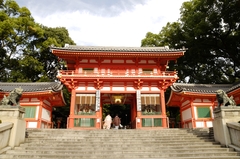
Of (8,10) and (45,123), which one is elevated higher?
(8,10)

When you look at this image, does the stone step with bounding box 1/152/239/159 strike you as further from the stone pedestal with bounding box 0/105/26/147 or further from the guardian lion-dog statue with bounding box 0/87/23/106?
the guardian lion-dog statue with bounding box 0/87/23/106

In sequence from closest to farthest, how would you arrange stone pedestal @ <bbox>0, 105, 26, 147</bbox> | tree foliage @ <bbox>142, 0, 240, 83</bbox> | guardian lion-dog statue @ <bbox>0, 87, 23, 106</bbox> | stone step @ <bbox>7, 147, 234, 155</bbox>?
stone step @ <bbox>7, 147, 234, 155</bbox> < stone pedestal @ <bbox>0, 105, 26, 147</bbox> < guardian lion-dog statue @ <bbox>0, 87, 23, 106</bbox> < tree foliage @ <bbox>142, 0, 240, 83</bbox>

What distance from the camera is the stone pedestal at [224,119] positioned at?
28.8ft

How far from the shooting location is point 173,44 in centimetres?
2836

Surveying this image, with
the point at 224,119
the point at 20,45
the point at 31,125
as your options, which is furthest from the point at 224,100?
the point at 20,45

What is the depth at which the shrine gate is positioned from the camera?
53.2ft

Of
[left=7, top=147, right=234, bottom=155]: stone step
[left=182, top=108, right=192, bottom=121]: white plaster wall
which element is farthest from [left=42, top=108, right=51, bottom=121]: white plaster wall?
[left=182, top=108, right=192, bottom=121]: white plaster wall

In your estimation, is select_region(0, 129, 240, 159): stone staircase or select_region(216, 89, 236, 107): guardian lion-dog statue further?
select_region(216, 89, 236, 107): guardian lion-dog statue

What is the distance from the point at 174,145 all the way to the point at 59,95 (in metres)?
12.7

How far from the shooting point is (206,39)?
26.1m

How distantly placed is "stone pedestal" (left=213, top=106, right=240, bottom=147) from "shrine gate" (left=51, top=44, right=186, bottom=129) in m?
6.89

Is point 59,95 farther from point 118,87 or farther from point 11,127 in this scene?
point 11,127

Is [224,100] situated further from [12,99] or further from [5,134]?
[12,99]

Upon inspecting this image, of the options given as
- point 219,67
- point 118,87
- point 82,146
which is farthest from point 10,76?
point 219,67
